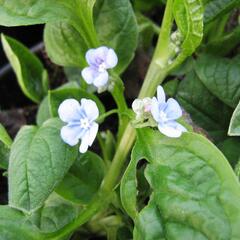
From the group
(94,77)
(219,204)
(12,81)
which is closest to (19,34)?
(12,81)

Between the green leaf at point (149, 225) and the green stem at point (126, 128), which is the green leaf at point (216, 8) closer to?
the green stem at point (126, 128)

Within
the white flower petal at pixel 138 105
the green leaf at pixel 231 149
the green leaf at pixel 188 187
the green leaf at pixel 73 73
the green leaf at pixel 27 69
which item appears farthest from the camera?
the green leaf at pixel 73 73

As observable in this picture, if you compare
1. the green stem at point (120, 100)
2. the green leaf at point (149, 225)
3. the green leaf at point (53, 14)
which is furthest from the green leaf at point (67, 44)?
the green leaf at point (149, 225)

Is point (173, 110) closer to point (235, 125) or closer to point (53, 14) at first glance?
point (235, 125)

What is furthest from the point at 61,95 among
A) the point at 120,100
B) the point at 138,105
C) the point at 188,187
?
the point at 188,187

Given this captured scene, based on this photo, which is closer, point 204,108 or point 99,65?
point 99,65

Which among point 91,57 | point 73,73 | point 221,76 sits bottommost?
point 73,73
